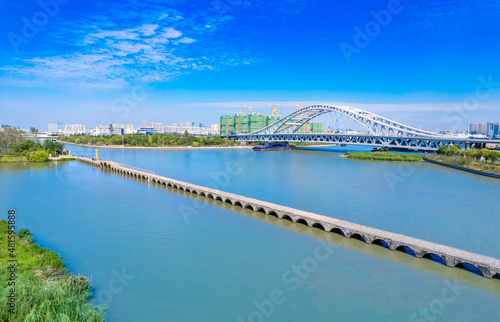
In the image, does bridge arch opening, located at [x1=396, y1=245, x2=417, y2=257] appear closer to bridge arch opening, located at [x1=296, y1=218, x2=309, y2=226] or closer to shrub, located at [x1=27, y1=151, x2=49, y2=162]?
bridge arch opening, located at [x1=296, y1=218, x2=309, y2=226]

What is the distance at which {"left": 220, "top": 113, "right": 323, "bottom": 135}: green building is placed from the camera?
92.6 meters

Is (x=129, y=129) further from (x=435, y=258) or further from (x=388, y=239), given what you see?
(x=435, y=258)

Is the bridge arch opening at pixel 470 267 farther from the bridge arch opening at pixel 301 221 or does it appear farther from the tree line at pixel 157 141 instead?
the tree line at pixel 157 141

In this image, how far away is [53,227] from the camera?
1102cm

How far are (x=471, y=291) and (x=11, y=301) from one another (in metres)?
9.31

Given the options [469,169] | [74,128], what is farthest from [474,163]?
[74,128]

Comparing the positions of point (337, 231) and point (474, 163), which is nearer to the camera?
point (337, 231)

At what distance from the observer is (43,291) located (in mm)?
5438

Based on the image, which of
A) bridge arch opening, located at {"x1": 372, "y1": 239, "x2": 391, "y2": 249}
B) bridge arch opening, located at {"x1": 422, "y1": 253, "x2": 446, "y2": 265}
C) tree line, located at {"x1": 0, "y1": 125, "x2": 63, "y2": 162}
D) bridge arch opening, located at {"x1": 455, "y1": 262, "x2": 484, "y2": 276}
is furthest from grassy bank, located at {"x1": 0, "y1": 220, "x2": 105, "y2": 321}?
tree line, located at {"x1": 0, "y1": 125, "x2": 63, "y2": 162}

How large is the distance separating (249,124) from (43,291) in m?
89.1

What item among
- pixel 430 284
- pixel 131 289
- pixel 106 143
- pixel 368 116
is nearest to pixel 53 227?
pixel 131 289

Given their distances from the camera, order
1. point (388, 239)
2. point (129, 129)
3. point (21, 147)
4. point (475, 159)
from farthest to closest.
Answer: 1. point (129, 129)
2. point (21, 147)
3. point (475, 159)
4. point (388, 239)

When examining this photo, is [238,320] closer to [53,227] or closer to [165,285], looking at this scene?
[165,285]

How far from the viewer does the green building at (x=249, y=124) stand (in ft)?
304
